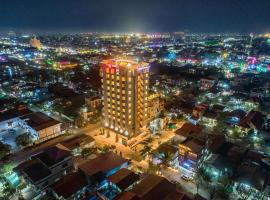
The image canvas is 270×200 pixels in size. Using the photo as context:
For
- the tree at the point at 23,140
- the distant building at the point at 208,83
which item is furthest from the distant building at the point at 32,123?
the distant building at the point at 208,83

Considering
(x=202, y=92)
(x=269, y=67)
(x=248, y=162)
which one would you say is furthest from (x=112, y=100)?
(x=269, y=67)

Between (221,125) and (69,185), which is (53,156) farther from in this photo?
(221,125)

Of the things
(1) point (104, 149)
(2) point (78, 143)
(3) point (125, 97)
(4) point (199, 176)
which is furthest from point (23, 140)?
(4) point (199, 176)

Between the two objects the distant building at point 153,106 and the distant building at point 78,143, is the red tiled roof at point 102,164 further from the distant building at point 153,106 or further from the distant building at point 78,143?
the distant building at point 153,106

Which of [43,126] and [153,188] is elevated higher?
[43,126]

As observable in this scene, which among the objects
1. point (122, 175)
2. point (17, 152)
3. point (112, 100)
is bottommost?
point (17, 152)

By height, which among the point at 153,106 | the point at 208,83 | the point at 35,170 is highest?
the point at 153,106

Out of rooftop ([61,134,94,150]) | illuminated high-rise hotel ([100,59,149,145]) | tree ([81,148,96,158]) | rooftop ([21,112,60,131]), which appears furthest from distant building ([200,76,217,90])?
rooftop ([21,112,60,131])

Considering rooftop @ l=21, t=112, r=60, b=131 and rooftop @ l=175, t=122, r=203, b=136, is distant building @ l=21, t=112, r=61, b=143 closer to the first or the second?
rooftop @ l=21, t=112, r=60, b=131

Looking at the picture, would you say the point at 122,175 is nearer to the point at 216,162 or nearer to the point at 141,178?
the point at 141,178
